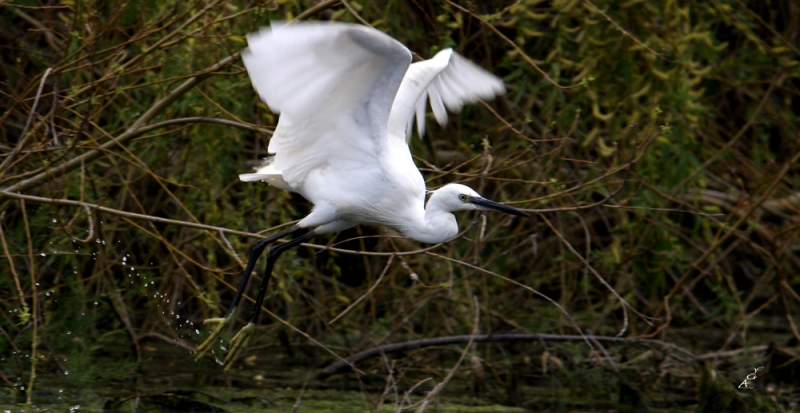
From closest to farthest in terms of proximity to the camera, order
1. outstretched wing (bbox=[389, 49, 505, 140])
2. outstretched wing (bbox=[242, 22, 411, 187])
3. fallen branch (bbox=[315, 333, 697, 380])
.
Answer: outstretched wing (bbox=[242, 22, 411, 187]) → outstretched wing (bbox=[389, 49, 505, 140]) → fallen branch (bbox=[315, 333, 697, 380])

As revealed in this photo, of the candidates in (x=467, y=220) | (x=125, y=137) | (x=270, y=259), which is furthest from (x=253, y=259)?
(x=467, y=220)

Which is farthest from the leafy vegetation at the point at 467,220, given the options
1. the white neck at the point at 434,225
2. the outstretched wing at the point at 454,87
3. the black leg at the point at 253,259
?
the white neck at the point at 434,225

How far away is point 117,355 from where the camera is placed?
17.2 ft

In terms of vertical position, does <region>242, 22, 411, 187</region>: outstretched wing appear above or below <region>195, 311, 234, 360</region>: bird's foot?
above

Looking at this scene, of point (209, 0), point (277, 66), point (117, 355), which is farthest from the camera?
point (117, 355)

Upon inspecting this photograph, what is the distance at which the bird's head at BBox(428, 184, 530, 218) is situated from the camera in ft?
13.0

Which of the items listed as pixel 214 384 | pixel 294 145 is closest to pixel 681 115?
pixel 294 145

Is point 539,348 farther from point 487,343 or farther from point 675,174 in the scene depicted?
point 675,174

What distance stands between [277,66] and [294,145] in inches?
28.6

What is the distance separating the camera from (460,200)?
399 centimetres

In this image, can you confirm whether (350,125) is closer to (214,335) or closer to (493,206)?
(493,206)

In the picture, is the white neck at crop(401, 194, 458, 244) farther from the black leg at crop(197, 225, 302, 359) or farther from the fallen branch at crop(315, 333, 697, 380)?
the fallen branch at crop(315, 333, 697, 380)

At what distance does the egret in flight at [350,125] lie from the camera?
10.8ft

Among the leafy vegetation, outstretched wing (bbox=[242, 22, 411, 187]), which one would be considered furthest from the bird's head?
the leafy vegetation
